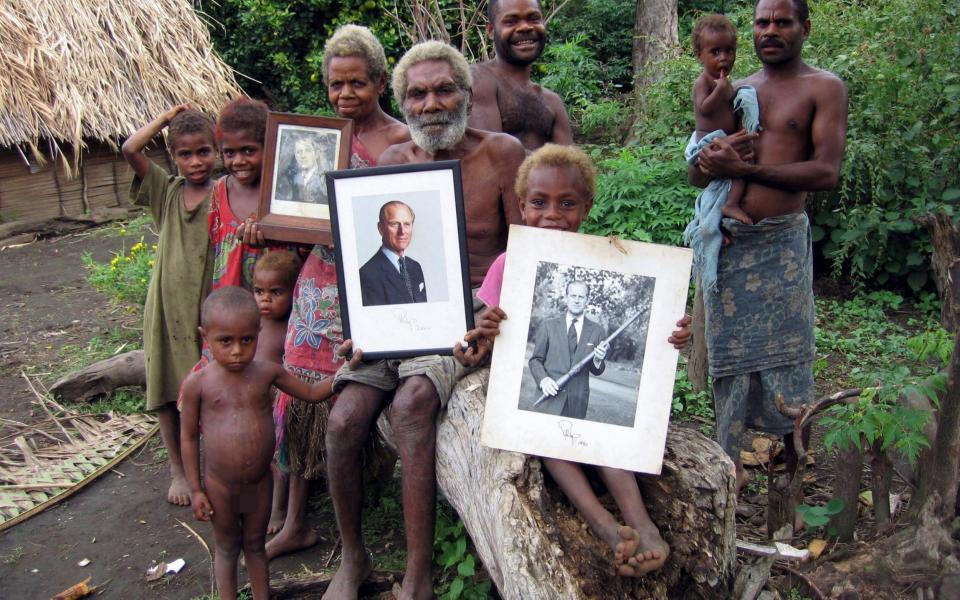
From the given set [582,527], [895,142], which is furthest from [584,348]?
[895,142]

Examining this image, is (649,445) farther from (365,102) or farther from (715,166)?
(365,102)

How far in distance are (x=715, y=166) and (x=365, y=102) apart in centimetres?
152

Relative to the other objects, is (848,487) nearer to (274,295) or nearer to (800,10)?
(800,10)

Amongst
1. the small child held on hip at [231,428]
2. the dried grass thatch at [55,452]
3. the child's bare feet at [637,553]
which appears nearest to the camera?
the child's bare feet at [637,553]

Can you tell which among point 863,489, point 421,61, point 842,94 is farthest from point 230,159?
point 863,489

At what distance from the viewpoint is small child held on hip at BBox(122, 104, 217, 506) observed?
3648 millimetres

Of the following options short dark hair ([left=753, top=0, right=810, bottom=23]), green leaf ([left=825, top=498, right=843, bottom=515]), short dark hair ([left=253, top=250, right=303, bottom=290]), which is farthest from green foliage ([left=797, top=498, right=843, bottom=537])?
A: short dark hair ([left=253, top=250, right=303, bottom=290])

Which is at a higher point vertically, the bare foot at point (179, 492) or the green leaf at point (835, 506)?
the green leaf at point (835, 506)

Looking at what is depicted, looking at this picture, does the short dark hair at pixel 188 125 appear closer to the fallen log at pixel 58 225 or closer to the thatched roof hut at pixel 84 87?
the thatched roof hut at pixel 84 87

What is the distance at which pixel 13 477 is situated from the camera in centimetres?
426

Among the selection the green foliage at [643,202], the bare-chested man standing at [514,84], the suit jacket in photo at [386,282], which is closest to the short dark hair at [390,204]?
the suit jacket in photo at [386,282]

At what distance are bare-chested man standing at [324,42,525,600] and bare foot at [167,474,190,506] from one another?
50.6 inches

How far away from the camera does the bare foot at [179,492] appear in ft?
13.1

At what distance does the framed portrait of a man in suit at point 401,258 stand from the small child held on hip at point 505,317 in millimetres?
128
